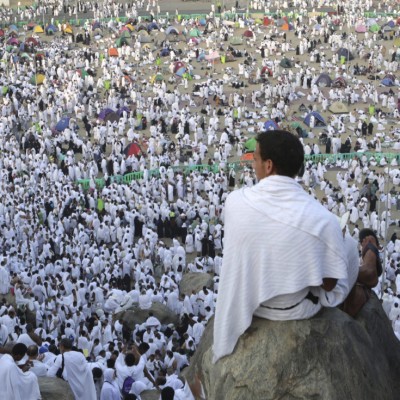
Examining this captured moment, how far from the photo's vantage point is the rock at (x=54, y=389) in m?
7.00

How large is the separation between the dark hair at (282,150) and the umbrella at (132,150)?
67.7ft

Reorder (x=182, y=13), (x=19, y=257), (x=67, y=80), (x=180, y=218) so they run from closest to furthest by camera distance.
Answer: (x=19, y=257), (x=180, y=218), (x=67, y=80), (x=182, y=13)

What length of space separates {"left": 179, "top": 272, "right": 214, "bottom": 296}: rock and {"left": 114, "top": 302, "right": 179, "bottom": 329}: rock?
111cm

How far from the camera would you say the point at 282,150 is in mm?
3992

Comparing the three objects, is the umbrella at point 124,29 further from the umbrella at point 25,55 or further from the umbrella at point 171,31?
the umbrella at point 25,55

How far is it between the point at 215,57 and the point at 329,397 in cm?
3270

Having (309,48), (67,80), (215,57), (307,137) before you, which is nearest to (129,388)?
(307,137)

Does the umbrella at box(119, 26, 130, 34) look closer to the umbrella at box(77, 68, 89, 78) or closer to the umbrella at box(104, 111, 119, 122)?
the umbrella at box(77, 68, 89, 78)

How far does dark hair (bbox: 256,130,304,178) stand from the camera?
13.0 feet

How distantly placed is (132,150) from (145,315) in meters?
11.5

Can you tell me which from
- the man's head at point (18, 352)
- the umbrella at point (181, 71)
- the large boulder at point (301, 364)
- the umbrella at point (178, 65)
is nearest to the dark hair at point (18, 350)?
the man's head at point (18, 352)

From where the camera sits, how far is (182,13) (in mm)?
45812

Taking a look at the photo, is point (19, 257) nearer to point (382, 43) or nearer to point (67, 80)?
point (67, 80)

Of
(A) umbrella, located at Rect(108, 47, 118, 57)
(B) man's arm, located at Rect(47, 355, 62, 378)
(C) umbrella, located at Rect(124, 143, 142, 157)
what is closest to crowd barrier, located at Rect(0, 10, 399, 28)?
(A) umbrella, located at Rect(108, 47, 118, 57)
